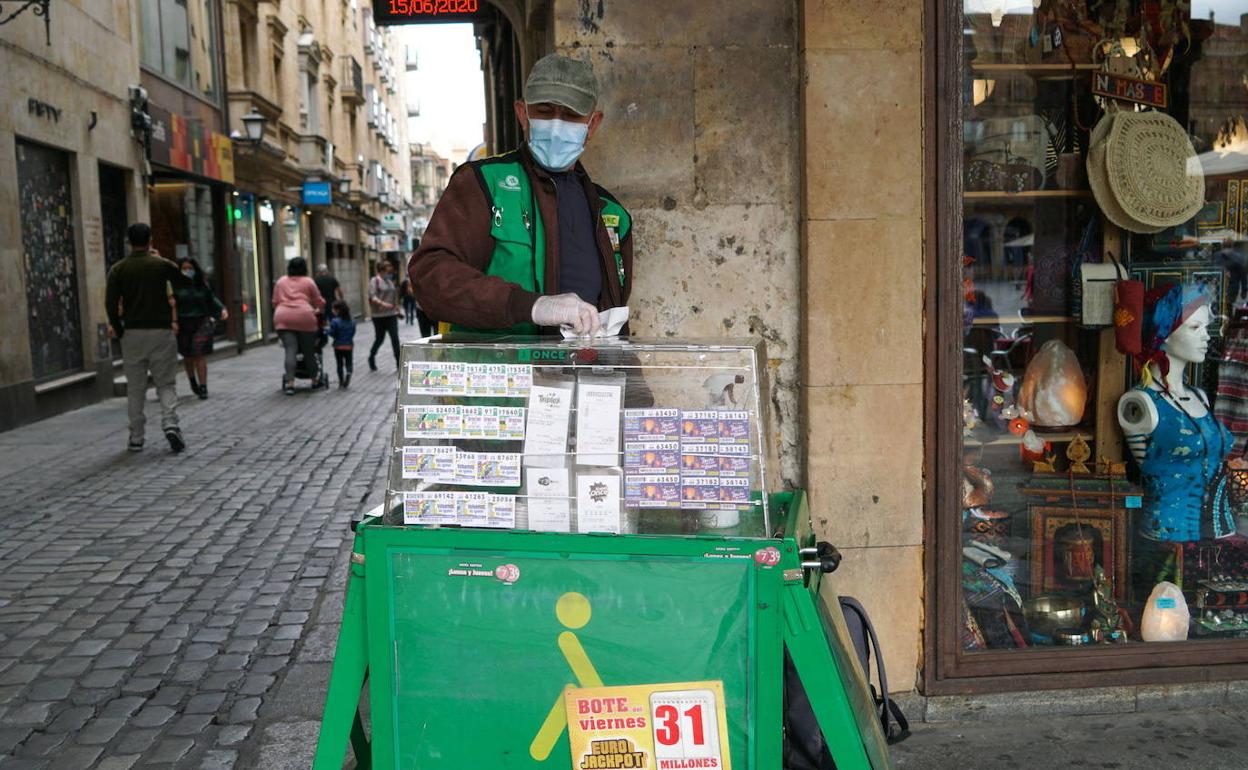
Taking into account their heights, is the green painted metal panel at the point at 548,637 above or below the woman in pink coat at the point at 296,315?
below

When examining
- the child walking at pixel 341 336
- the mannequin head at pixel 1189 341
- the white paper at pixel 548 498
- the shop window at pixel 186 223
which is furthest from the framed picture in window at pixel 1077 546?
the shop window at pixel 186 223

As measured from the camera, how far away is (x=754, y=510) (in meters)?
2.29

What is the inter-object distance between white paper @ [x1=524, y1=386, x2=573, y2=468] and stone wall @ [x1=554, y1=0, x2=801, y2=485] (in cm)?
140

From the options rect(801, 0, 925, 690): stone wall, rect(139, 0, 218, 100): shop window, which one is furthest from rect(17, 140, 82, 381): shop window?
rect(801, 0, 925, 690): stone wall

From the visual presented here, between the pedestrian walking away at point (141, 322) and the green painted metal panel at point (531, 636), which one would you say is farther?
the pedestrian walking away at point (141, 322)

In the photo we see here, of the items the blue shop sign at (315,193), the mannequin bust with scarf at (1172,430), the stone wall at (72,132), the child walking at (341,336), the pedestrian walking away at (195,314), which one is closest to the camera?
the mannequin bust with scarf at (1172,430)

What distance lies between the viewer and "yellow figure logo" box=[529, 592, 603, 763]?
2.24m

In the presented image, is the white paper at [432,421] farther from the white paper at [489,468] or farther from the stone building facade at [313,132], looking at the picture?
the stone building facade at [313,132]

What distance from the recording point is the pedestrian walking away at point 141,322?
9102mm

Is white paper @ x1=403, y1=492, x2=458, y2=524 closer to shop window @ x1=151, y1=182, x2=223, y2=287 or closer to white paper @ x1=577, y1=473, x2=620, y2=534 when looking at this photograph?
→ white paper @ x1=577, y1=473, x2=620, y2=534

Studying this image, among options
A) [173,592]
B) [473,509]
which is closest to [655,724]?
[473,509]

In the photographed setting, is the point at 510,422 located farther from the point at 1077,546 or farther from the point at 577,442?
the point at 1077,546

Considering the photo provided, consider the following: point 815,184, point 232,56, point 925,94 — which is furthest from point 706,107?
point 232,56

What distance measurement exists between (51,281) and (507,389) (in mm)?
12060
